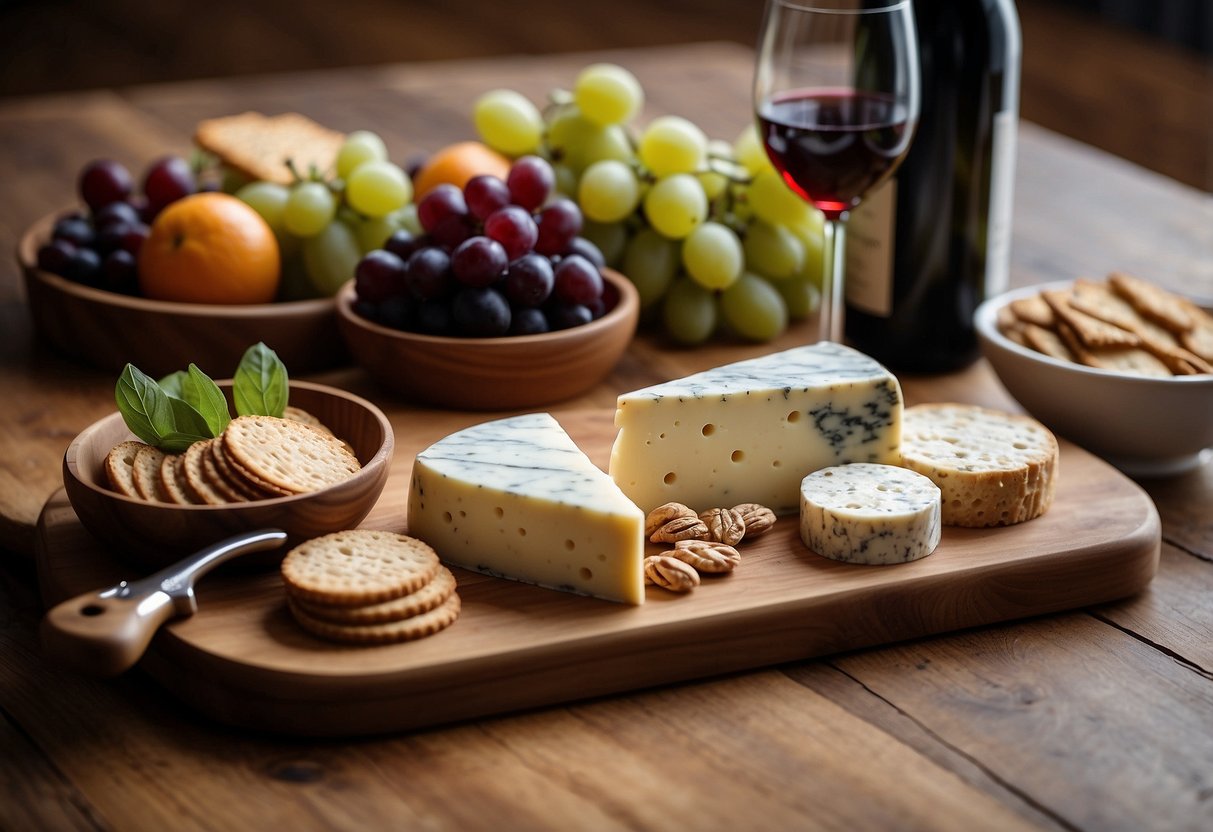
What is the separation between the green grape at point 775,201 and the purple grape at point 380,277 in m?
0.44

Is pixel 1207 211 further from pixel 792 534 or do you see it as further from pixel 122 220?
pixel 122 220

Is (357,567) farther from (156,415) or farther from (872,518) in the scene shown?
(872,518)

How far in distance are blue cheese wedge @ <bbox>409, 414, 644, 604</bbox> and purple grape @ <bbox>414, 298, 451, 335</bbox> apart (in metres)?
0.30

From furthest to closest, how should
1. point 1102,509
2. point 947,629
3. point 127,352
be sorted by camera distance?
point 127,352 → point 1102,509 → point 947,629

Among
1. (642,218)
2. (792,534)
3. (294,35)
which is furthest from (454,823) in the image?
(294,35)

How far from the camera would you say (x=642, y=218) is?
1618 millimetres

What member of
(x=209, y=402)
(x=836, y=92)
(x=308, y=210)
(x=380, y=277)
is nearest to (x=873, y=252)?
(x=836, y=92)

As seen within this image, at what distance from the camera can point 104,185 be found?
5.41 ft

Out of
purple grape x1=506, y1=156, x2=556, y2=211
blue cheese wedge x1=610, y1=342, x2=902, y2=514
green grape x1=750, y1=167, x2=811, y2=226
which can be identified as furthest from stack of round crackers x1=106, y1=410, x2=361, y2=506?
green grape x1=750, y1=167, x2=811, y2=226

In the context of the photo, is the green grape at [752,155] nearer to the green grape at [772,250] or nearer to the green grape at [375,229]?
the green grape at [772,250]

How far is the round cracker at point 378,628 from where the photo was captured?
0.95 metres

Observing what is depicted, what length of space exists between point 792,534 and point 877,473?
9cm

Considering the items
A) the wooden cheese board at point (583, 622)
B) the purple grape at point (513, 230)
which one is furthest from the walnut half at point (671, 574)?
the purple grape at point (513, 230)

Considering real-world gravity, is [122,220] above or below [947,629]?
above
